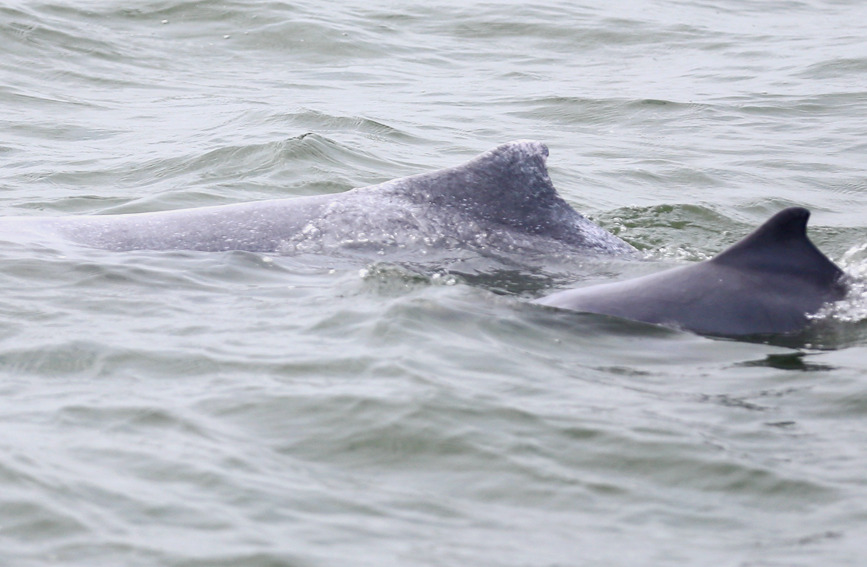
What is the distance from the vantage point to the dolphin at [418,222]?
640cm

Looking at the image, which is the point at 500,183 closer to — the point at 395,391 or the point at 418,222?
the point at 418,222

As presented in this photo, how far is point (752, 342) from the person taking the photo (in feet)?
17.2

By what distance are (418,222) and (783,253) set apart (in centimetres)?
193

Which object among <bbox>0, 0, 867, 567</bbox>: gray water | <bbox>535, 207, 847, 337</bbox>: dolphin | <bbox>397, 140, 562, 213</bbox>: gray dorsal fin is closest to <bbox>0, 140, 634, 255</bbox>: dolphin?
<bbox>397, 140, 562, 213</bbox>: gray dorsal fin

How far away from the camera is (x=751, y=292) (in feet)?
17.6

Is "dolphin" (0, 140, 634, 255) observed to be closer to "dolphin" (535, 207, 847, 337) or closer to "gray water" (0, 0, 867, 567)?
"gray water" (0, 0, 867, 567)

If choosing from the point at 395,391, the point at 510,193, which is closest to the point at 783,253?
the point at 510,193

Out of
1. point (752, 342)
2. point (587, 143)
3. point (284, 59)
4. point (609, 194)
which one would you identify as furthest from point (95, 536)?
point (284, 59)

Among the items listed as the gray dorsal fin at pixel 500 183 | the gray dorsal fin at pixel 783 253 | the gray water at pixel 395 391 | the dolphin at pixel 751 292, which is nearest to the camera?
the gray water at pixel 395 391

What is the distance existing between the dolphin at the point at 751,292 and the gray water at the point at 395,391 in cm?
10

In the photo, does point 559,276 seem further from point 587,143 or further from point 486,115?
point 486,115

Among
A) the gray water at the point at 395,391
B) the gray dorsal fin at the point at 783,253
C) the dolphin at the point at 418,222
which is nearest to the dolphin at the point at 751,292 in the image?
the gray dorsal fin at the point at 783,253

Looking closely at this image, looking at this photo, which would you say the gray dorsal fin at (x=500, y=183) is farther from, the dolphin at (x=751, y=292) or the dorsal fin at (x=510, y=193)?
the dolphin at (x=751, y=292)

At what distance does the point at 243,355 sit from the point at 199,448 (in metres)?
0.92
